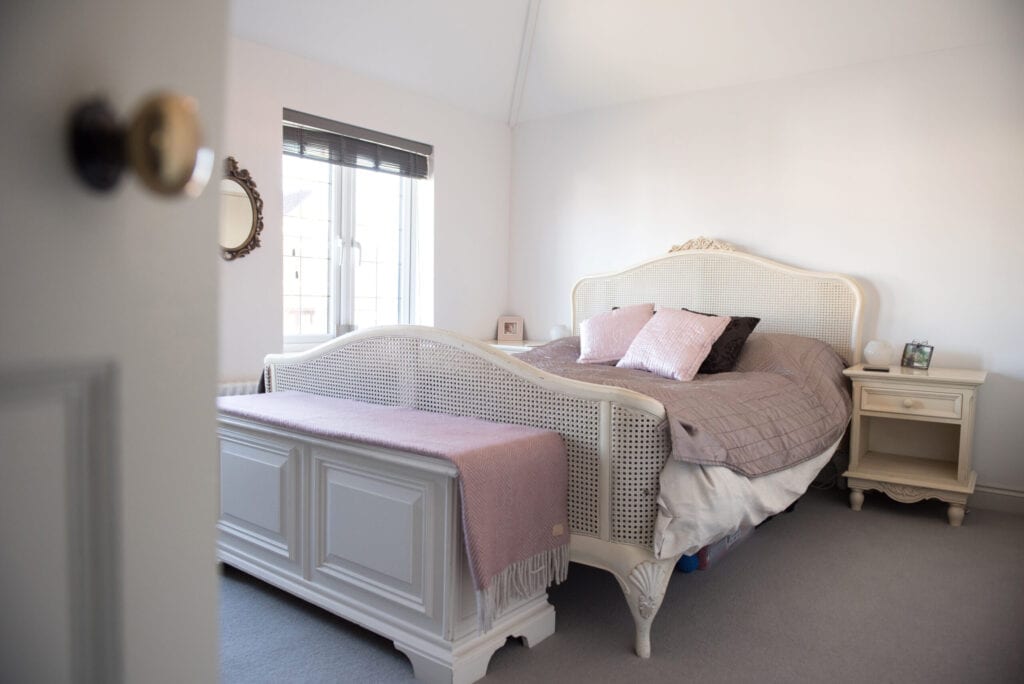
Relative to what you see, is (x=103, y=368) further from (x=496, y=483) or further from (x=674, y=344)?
(x=674, y=344)

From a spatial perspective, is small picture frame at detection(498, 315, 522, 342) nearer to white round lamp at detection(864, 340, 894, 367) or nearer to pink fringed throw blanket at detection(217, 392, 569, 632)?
white round lamp at detection(864, 340, 894, 367)

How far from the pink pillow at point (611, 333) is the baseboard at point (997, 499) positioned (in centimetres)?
Answer: 183

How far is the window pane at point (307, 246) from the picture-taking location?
411 centimetres

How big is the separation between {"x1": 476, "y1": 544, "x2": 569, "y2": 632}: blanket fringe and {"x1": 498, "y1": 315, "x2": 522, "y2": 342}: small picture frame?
3.11 meters

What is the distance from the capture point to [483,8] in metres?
4.17

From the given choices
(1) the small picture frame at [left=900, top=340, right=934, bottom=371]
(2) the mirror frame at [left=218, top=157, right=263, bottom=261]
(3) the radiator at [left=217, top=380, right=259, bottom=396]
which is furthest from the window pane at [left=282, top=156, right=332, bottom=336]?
(1) the small picture frame at [left=900, top=340, right=934, bottom=371]

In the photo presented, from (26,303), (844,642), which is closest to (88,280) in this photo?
(26,303)

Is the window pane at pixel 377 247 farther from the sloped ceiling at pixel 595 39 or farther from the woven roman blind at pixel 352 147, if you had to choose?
the sloped ceiling at pixel 595 39

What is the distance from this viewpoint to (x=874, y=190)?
3.79 m

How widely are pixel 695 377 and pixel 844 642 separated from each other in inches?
52.1

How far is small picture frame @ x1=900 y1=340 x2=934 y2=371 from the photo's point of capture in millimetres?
3486

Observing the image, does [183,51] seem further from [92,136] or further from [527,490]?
[527,490]

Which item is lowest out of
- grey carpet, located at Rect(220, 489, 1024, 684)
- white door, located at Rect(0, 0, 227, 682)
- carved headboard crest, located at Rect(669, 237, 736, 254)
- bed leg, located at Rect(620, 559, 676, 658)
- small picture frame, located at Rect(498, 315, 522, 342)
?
grey carpet, located at Rect(220, 489, 1024, 684)

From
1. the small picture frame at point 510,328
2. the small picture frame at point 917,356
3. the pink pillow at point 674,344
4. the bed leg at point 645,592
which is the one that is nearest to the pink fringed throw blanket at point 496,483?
the bed leg at point 645,592
